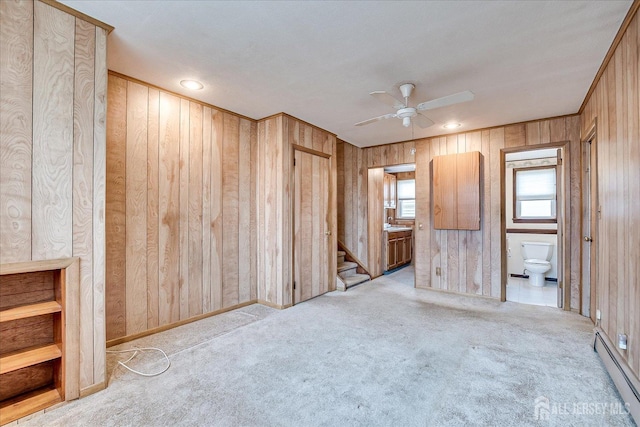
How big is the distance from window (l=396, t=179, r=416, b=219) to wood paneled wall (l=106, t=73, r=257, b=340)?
4.67 metres

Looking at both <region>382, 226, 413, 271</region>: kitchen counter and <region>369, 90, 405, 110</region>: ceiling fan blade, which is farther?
<region>382, 226, 413, 271</region>: kitchen counter

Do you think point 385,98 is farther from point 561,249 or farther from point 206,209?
point 561,249

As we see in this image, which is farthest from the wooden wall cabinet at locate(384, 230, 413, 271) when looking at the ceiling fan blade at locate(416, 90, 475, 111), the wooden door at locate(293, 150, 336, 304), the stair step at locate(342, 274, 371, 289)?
the ceiling fan blade at locate(416, 90, 475, 111)

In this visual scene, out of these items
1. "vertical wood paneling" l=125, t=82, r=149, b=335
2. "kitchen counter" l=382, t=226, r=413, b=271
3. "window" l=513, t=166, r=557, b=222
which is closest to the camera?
"vertical wood paneling" l=125, t=82, r=149, b=335

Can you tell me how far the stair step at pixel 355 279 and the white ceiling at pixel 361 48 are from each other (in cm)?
282

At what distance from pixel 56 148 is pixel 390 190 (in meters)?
6.28

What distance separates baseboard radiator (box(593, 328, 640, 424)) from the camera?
5.41 ft

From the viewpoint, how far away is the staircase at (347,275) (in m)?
4.57

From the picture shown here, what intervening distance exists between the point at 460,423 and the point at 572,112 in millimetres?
3877

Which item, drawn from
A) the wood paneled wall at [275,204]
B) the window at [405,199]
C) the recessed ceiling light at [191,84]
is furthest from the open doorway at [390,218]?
the recessed ceiling light at [191,84]

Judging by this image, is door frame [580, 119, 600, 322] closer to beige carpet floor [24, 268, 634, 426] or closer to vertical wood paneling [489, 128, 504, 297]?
beige carpet floor [24, 268, 634, 426]

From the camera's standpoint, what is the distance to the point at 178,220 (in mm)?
3068

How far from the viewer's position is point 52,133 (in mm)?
1768

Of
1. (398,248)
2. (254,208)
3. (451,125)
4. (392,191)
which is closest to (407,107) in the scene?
(451,125)
